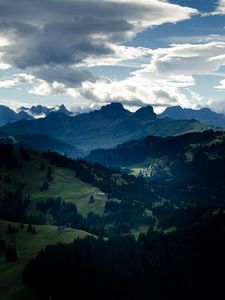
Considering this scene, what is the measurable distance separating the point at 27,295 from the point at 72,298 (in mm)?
17496

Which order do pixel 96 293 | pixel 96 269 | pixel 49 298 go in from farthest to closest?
1. pixel 96 269
2. pixel 96 293
3. pixel 49 298

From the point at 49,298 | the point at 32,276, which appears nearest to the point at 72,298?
the point at 49,298

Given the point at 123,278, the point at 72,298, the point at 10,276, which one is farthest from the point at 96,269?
the point at 10,276

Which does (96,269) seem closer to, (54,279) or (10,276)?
(54,279)

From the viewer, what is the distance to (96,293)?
7156 inches

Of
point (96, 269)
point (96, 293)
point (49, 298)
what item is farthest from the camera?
point (96, 269)

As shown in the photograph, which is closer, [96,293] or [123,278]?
[96,293]

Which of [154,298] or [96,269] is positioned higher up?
[96,269]

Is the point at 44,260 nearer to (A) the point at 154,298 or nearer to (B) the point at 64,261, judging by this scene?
(B) the point at 64,261

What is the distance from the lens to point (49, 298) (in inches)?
6713

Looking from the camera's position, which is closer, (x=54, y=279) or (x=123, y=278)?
(x=54, y=279)

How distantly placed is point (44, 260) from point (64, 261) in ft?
28.5

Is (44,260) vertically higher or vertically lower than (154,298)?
higher

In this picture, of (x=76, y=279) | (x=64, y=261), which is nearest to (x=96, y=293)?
(x=76, y=279)
